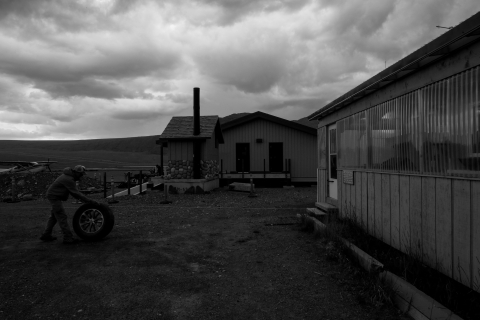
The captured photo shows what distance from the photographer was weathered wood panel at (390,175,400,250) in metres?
5.58

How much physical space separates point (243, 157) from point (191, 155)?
437 centimetres

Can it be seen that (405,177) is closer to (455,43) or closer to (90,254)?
(455,43)

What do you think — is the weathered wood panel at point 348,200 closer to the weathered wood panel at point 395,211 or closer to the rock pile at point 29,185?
the weathered wood panel at point 395,211

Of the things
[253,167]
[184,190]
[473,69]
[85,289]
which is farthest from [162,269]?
[253,167]

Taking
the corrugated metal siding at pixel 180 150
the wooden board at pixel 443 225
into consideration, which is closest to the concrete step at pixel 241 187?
the corrugated metal siding at pixel 180 150

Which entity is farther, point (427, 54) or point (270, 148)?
point (270, 148)

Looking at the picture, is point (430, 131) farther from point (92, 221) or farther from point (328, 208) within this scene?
point (92, 221)

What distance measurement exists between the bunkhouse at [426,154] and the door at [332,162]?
1.65m

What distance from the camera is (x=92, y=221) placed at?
7098 mm

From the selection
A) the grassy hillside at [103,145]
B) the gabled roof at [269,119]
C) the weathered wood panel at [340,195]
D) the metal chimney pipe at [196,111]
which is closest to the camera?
the weathered wood panel at [340,195]

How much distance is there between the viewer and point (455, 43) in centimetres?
405

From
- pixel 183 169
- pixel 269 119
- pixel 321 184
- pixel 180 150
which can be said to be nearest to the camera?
pixel 321 184

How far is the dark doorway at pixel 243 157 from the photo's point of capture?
68.7ft

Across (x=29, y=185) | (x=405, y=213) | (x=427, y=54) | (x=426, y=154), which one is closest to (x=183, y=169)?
(x=29, y=185)
